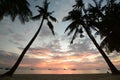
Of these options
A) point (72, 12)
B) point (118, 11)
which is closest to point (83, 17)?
point (72, 12)

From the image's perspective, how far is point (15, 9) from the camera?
2273cm

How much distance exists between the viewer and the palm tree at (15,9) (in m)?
21.1

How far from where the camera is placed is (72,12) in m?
30.4

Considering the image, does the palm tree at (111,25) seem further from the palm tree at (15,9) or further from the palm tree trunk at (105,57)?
the palm tree at (15,9)

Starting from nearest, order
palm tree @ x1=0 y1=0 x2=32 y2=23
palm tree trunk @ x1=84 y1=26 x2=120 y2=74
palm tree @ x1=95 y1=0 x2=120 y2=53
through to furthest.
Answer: palm tree @ x1=0 y1=0 x2=32 y2=23 → palm tree trunk @ x1=84 y1=26 x2=120 y2=74 → palm tree @ x1=95 y1=0 x2=120 y2=53

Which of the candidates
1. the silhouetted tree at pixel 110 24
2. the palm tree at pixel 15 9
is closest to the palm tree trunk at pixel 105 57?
the silhouetted tree at pixel 110 24

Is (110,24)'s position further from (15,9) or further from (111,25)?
(15,9)

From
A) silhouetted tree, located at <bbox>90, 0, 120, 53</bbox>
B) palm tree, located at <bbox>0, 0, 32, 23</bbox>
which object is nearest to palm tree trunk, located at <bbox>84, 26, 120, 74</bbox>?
silhouetted tree, located at <bbox>90, 0, 120, 53</bbox>

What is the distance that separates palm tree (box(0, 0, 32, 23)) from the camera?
21109mm

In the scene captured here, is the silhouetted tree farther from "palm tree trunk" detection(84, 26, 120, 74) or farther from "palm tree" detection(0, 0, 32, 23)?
"palm tree" detection(0, 0, 32, 23)

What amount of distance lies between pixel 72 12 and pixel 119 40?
9120 mm

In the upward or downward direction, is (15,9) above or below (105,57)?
above

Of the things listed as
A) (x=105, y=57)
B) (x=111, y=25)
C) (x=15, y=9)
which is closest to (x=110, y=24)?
(x=111, y=25)

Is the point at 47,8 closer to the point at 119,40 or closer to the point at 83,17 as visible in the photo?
the point at 83,17
